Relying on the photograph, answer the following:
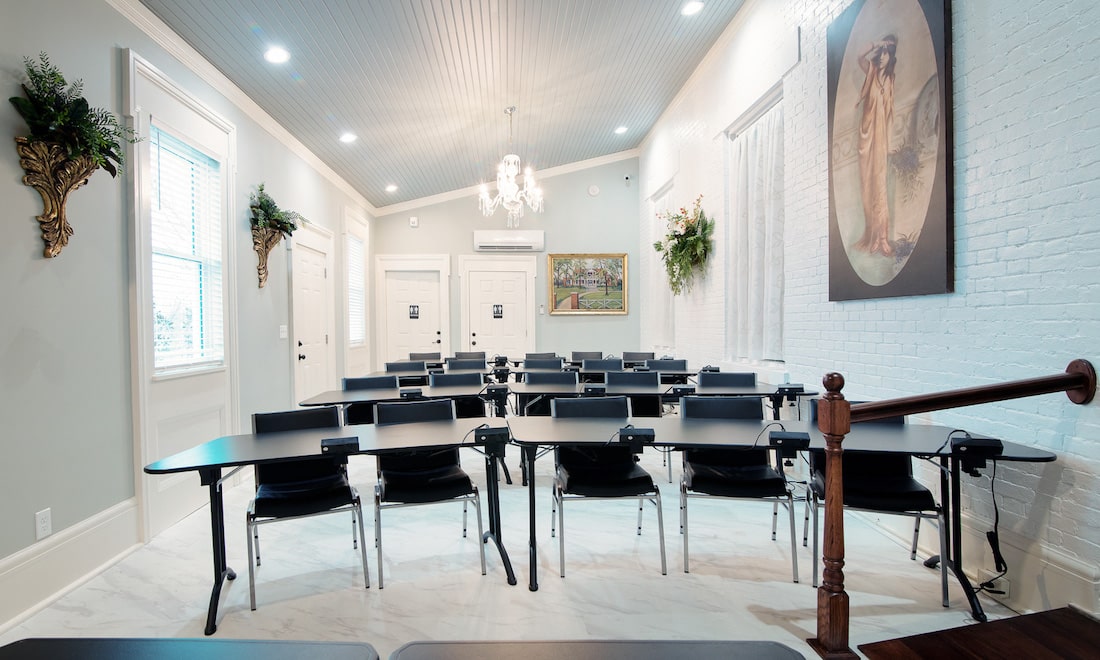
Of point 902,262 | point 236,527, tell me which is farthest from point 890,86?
point 236,527

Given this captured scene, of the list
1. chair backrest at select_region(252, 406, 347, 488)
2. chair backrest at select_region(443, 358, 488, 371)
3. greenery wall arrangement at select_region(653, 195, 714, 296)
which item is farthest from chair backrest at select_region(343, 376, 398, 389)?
greenery wall arrangement at select_region(653, 195, 714, 296)

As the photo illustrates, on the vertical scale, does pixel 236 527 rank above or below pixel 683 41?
below

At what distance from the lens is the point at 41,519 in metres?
2.64

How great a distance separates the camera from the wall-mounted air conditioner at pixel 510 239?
956 cm

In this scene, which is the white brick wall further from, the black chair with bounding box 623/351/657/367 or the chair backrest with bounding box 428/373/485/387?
the black chair with bounding box 623/351/657/367

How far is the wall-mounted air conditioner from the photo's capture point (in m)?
9.56

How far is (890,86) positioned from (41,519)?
516 cm

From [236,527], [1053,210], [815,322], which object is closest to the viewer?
[1053,210]

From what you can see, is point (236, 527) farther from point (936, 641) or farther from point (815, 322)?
point (815, 322)

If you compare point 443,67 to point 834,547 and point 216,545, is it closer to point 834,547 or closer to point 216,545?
point 216,545

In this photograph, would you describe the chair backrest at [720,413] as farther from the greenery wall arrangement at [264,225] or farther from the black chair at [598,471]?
the greenery wall arrangement at [264,225]

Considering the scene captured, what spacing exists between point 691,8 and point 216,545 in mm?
5630

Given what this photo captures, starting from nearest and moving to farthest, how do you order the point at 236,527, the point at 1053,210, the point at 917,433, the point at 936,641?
the point at 936,641 → the point at 1053,210 → the point at 917,433 → the point at 236,527

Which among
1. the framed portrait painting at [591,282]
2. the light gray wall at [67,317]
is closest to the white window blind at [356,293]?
the framed portrait painting at [591,282]
